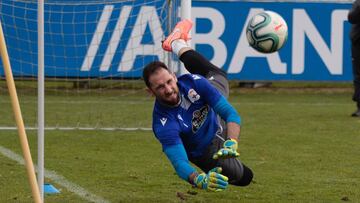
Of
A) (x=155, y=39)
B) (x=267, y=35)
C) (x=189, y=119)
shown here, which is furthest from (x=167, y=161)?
(x=155, y=39)

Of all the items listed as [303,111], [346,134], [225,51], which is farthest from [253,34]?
[225,51]

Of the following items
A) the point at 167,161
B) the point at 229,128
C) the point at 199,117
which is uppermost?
the point at 229,128

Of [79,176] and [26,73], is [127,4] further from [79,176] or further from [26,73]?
[79,176]

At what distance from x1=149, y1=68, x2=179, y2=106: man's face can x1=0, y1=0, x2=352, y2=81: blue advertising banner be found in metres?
6.00

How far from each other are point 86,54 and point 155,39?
2714mm

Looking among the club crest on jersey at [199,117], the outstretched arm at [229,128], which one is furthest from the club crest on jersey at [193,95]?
the outstretched arm at [229,128]

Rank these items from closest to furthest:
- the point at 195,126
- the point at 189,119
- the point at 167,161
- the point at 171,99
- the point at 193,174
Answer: the point at 193,174
the point at 171,99
the point at 189,119
the point at 195,126
the point at 167,161

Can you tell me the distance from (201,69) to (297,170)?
5.30 ft

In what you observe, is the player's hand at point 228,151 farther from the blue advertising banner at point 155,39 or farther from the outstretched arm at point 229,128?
the blue advertising banner at point 155,39

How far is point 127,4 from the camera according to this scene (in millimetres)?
16594

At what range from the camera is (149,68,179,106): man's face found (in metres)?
6.82

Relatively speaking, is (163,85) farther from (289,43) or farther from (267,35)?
(289,43)

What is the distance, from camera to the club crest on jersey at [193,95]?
723cm

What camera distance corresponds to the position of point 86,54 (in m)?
17.5
